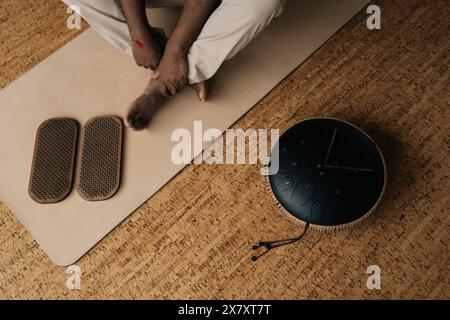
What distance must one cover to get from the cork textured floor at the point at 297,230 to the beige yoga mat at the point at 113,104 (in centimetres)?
4

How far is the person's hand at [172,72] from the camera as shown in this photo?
1083 millimetres

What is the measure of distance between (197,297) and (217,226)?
181mm

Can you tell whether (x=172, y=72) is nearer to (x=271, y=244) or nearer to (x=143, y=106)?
(x=143, y=106)

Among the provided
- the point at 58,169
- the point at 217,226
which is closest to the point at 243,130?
the point at 217,226

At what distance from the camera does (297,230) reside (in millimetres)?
1095

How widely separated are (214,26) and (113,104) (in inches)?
15.6

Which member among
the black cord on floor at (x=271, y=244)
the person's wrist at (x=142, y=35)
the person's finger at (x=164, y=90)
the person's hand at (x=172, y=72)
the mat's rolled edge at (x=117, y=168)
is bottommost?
the black cord on floor at (x=271, y=244)

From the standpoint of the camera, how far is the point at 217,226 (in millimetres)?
1112

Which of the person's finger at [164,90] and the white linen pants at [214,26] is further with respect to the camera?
the person's finger at [164,90]

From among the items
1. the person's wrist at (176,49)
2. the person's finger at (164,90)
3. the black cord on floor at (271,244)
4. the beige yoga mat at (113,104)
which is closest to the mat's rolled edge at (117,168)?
the beige yoga mat at (113,104)

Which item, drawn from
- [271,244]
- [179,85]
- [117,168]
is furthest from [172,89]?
[271,244]

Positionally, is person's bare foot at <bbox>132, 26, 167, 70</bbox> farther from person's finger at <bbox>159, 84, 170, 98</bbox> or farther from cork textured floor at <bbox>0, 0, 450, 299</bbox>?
cork textured floor at <bbox>0, 0, 450, 299</bbox>

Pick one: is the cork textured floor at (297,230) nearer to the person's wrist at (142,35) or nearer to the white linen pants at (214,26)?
the white linen pants at (214,26)

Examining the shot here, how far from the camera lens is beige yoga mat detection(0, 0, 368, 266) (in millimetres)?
1127
